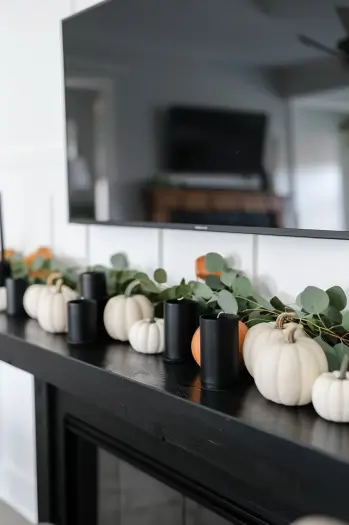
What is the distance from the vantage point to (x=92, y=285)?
1.43 meters

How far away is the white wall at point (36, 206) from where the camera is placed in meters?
1.42

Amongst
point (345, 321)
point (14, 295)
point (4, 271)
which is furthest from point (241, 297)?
point (4, 271)

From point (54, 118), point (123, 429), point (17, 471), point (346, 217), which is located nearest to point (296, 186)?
point (346, 217)

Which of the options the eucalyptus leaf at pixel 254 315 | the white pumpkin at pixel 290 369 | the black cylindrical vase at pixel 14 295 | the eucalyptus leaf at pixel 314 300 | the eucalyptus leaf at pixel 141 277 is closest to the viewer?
the white pumpkin at pixel 290 369

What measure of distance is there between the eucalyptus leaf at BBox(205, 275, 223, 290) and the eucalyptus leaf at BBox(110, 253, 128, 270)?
0.35 m

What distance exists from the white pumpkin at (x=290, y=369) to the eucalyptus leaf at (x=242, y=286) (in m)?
0.23

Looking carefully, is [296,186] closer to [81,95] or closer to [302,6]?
[302,6]

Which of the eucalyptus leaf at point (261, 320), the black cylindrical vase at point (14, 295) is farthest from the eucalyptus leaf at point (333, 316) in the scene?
the black cylindrical vase at point (14, 295)

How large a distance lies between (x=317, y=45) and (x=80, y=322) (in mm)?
697

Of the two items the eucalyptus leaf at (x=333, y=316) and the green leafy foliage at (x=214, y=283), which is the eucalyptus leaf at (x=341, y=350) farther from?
the green leafy foliage at (x=214, y=283)

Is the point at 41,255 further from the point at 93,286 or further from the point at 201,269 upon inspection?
the point at 201,269

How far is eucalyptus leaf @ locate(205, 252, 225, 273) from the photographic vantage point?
4.11 feet

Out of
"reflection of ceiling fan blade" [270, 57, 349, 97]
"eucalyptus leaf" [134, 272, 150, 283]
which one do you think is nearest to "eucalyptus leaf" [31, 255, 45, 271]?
"eucalyptus leaf" [134, 272, 150, 283]

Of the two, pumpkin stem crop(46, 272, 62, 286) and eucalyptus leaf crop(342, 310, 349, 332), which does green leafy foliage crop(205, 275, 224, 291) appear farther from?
pumpkin stem crop(46, 272, 62, 286)
